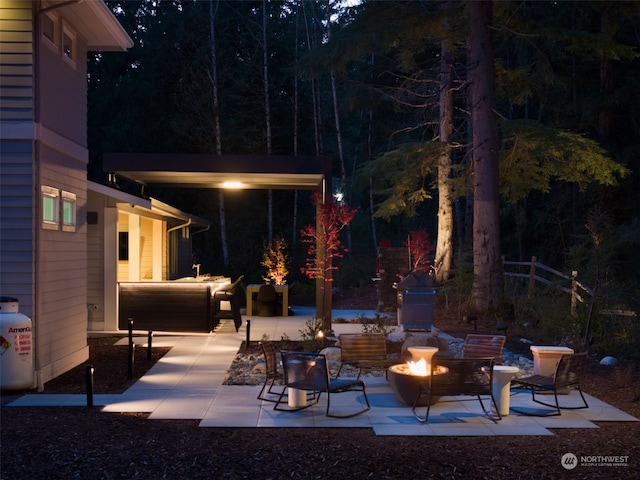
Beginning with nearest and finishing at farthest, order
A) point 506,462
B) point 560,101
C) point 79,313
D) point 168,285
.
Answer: point 506,462
point 79,313
point 168,285
point 560,101

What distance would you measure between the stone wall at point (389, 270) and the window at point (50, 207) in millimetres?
10541

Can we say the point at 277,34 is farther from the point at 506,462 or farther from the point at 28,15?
the point at 506,462

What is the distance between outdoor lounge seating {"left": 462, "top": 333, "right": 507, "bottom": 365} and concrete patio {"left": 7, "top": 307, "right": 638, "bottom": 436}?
78 centimetres

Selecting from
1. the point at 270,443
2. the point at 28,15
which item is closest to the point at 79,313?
the point at 28,15

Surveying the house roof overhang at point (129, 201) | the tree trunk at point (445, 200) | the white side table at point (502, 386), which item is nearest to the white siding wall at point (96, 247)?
the house roof overhang at point (129, 201)

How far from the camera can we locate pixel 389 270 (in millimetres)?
19156

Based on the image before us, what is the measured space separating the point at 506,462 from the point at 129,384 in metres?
5.58

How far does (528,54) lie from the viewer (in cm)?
2503

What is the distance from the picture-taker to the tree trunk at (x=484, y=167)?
16.8 meters

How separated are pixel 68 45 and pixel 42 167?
258 cm

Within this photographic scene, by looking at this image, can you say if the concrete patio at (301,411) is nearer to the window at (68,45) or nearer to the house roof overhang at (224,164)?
the house roof overhang at (224,164)

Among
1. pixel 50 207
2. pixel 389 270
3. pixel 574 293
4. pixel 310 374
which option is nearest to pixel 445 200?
pixel 389 270

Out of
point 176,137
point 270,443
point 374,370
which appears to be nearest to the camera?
point 270,443

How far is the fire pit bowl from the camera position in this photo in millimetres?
8062
